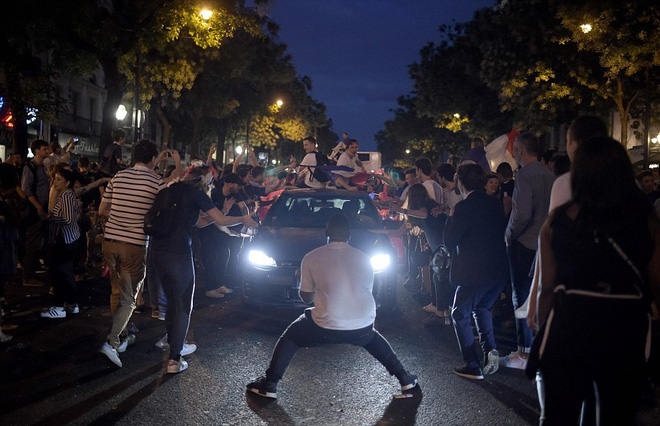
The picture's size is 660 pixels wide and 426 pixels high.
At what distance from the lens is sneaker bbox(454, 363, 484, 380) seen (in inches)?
229

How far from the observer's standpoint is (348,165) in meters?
12.6

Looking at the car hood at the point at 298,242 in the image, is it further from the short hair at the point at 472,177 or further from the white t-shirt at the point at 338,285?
the white t-shirt at the point at 338,285

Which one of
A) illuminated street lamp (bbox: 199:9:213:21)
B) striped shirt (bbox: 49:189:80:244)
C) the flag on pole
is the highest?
illuminated street lamp (bbox: 199:9:213:21)

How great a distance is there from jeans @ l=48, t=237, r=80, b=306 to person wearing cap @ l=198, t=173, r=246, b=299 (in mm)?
1979

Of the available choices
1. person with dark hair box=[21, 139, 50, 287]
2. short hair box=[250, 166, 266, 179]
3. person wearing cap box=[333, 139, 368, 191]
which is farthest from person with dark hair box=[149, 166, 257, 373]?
short hair box=[250, 166, 266, 179]

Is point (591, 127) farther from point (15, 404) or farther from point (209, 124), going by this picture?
point (209, 124)

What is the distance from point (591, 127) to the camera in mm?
3730

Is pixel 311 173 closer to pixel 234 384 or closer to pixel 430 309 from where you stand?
pixel 430 309

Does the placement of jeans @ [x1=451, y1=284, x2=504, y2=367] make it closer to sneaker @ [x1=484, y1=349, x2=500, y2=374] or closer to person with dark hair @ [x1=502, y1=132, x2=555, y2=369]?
sneaker @ [x1=484, y1=349, x2=500, y2=374]

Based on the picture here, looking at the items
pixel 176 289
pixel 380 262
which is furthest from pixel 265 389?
pixel 380 262

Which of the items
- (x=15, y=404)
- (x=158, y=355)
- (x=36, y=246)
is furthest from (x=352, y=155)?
(x=15, y=404)

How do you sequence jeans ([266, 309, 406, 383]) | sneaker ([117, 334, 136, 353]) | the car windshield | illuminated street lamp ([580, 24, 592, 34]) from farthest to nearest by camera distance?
illuminated street lamp ([580, 24, 592, 34]) → the car windshield → sneaker ([117, 334, 136, 353]) → jeans ([266, 309, 406, 383])

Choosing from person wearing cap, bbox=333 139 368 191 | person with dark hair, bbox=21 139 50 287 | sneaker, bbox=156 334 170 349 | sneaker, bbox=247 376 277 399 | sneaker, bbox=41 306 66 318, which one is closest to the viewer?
sneaker, bbox=247 376 277 399

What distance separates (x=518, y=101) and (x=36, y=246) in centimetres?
2037
